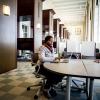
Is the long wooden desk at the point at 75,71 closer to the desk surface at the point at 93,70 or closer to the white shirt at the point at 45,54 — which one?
the desk surface at the point at 93,70

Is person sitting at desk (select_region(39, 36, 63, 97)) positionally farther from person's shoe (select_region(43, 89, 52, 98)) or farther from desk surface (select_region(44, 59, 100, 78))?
desk surface (select_region(44, 59, 100, 78))

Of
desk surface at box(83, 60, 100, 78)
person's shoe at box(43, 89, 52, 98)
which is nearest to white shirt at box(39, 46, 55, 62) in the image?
person's shoe at box(43, 89, 52, 98)

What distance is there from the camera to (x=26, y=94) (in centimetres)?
298

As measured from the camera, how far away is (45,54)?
2.99 meters

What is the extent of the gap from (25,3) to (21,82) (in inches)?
194

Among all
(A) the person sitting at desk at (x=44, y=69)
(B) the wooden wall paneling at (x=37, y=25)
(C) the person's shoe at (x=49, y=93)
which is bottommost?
(C) the person's shoe at (x=49, y=93)

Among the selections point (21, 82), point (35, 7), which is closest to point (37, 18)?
point (35, 7)

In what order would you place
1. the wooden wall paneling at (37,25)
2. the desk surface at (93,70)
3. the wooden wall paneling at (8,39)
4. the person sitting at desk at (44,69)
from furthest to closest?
the wooden wall paneling at (37,25) < the wooden wall paneling at (8,39) < the person sitting at desk at (44,69) < the desk surface at (93,70)

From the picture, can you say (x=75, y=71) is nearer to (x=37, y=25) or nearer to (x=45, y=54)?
(x=45, y=54)

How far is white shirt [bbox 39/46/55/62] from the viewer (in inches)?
110

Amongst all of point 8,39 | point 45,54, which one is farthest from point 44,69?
point 8,39

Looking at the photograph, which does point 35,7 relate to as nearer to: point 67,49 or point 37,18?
point 37,18

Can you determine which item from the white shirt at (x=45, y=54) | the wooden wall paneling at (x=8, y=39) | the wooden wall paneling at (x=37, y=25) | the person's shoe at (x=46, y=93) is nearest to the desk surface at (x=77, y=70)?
the white shirt at (x=45, y=54)

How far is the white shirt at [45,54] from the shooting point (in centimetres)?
280
